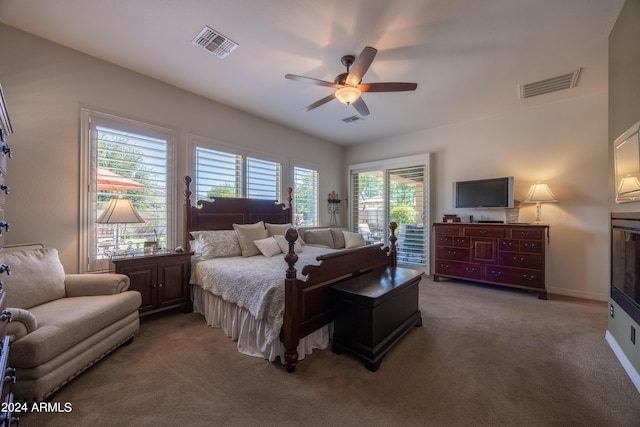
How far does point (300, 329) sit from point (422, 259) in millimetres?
3756

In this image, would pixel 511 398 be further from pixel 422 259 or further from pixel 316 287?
pixel 422 259

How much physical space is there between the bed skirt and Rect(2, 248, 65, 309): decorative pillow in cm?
132

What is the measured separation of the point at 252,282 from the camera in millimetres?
2307

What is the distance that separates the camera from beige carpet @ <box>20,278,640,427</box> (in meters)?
1.55

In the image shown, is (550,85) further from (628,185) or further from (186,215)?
(186,215)

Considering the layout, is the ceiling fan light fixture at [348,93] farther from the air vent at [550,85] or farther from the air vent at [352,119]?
the air vent at [550,85]

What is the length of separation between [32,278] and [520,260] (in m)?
5.52

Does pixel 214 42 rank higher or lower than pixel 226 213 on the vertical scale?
higher

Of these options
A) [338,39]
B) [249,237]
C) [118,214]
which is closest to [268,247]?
[249,237]

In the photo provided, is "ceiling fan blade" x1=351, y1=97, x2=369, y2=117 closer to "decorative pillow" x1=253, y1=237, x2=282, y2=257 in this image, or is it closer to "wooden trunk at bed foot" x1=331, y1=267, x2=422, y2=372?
"wooden trunk at bed foot" x1=331, y1=267, x2=422, y2=372

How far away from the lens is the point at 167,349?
90.0 inches

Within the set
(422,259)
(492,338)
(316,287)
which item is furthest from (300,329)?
(422,259)

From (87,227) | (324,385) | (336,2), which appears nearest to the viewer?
(324,385)

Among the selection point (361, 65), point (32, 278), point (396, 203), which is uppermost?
point (361, 65)
